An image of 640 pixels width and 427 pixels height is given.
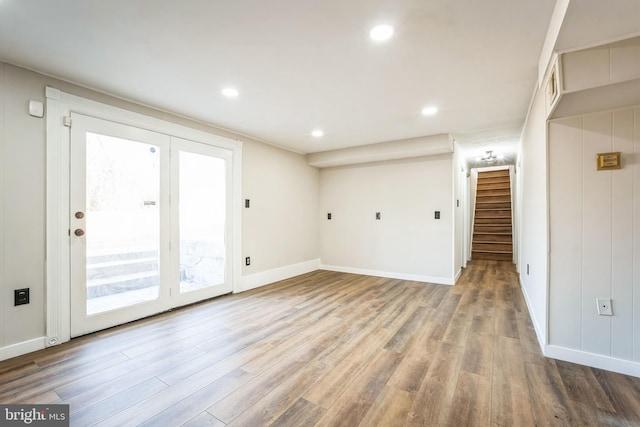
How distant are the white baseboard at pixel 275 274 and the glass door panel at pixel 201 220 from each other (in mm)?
420

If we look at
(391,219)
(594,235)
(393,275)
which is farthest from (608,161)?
(393,275)

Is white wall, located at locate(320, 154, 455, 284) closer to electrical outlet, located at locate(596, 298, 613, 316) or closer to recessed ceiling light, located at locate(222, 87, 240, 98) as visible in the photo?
electrical outlet, located at locate(596, 298, 613, 316)

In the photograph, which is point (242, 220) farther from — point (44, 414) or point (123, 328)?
point (44, 414)

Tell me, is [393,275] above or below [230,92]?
below

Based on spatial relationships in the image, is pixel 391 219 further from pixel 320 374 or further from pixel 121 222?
pixel 121 222

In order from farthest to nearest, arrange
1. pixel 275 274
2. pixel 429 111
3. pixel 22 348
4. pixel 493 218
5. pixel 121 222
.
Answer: pixel 493 218, pixel 275 274, pixel 429 111, pixel 121 222, pixel 22 348

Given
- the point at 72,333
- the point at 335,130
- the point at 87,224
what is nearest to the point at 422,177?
the point at 335,130

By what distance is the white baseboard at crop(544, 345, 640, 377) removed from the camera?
74.7 inches

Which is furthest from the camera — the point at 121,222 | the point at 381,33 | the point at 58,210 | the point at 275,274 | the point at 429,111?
the point at 275,274

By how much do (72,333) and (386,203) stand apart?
14.5 ft

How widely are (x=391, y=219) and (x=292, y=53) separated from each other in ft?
11.5

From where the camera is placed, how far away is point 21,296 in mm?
2182

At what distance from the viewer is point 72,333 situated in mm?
2449

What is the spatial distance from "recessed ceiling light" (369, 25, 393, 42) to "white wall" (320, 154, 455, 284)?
305cm
